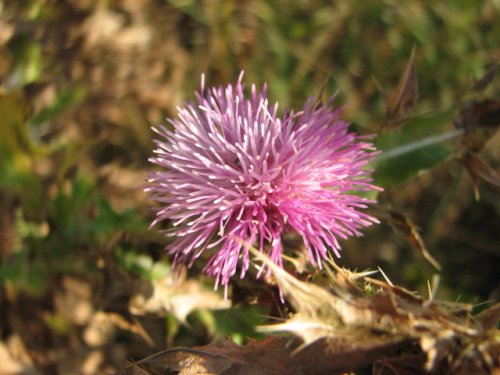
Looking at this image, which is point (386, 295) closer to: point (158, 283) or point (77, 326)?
point (158, 283)

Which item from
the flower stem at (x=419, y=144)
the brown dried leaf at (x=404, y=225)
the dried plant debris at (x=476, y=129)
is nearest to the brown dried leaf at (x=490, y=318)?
the brown dried leaf at (x=404, y=225)

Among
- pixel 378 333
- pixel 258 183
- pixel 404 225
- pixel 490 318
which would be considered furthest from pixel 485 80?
pixel 378 333

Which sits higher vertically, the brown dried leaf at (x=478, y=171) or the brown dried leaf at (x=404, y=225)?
the brown dried leaf at (x=478, y=171)

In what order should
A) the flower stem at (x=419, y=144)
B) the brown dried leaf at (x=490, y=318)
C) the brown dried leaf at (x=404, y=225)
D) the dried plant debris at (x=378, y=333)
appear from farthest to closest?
the flower stem at (x=419, y=144) < the brown dried leaf at (x=404, y=225) < the brown dried leaf at (x=490, y=318) < the dried plant debris at (x=378, y=333)

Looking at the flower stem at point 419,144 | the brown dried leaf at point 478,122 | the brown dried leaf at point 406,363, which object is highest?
the brown dried leaf at point 478,122

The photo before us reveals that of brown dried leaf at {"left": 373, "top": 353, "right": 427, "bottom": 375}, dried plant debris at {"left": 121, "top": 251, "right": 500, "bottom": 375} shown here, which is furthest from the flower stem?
brown dried leaf at {"left": 373, "top": 353, "right": 427, "bottom": 375}

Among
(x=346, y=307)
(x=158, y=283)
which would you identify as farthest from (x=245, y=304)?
(x=346, y=307)

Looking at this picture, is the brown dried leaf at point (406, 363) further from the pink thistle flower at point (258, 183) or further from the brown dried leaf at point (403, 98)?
the brown dried leaf at point (403, 98)

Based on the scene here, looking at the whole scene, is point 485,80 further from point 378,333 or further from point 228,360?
point 228,360
